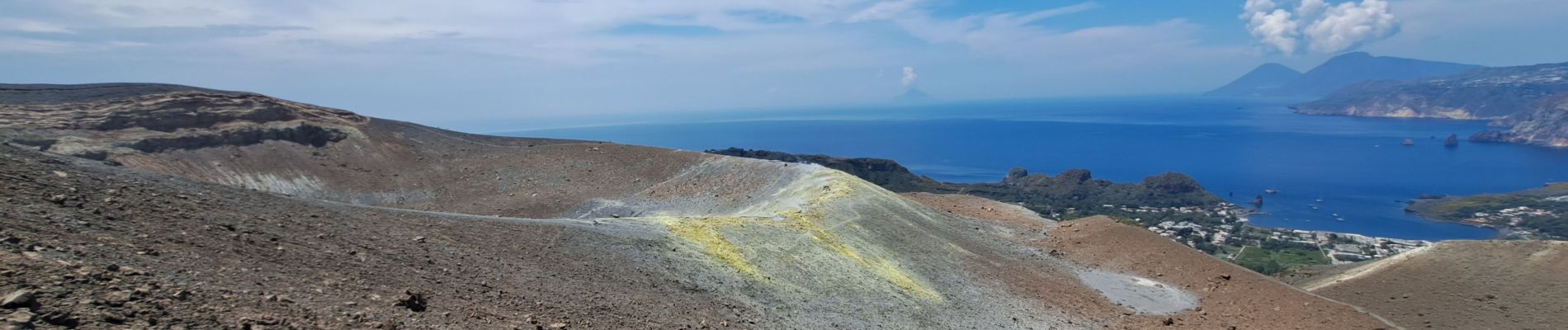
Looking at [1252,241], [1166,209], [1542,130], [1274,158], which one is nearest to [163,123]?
[1252,241]

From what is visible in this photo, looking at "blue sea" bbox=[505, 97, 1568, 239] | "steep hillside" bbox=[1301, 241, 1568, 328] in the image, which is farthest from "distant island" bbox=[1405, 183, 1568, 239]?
"steep hillside" bbox=[1301, 241, 1568, 328]

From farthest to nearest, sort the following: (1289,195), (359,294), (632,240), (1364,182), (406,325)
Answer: (1364,182)
(1289,195)
(632,240)
(359,294)
(406,325)

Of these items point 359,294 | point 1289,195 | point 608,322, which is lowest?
point 1289,195

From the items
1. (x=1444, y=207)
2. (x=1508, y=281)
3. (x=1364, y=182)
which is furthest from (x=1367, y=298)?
(x=1364, y=182)

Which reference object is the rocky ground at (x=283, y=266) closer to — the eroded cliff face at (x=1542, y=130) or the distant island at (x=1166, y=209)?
the distant island at (x=1166, y=209)

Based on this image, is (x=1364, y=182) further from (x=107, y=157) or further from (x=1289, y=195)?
(x=107, y=157)

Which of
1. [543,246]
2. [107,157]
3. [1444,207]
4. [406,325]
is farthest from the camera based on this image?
[1444,207]

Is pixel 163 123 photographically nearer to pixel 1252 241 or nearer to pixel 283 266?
pixel 283 266
